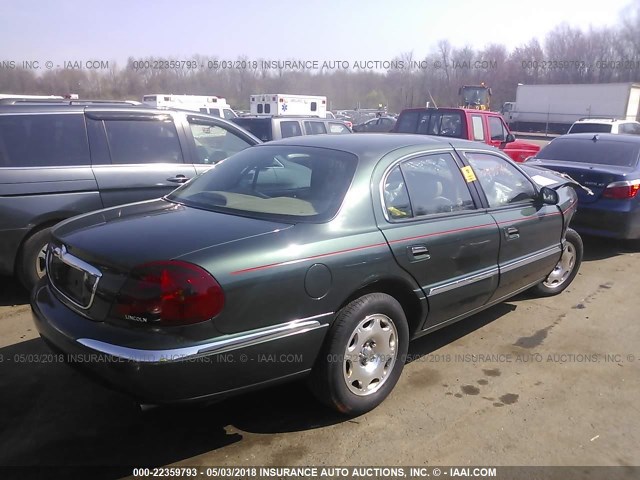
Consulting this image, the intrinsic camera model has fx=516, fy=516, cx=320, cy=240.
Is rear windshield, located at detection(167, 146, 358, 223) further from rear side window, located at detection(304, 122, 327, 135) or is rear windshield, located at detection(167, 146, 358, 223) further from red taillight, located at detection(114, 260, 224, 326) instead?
rear side window, located at detection(304, 122, 327, 135)

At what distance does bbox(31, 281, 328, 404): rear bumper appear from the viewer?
2.30 meters

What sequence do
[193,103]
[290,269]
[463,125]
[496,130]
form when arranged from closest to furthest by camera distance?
[290,269], [463,125], [496,130], [193,103]

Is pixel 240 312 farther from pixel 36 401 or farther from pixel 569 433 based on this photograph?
pixel 569 433

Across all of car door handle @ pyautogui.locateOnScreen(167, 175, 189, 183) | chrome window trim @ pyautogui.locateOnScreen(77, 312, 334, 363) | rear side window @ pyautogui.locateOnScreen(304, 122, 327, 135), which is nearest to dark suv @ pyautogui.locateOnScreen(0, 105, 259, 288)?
car door handle @ pyautogui.locateOnScreen(167, 175, 189, 183)

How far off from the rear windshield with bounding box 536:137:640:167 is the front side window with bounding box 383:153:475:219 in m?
4.39

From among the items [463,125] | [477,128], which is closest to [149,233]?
[463,125]

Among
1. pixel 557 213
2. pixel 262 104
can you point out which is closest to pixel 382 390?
pixel 557 213

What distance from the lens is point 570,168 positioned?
698cm

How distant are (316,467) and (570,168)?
593 cm

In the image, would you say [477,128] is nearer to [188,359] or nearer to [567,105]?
[188,359]

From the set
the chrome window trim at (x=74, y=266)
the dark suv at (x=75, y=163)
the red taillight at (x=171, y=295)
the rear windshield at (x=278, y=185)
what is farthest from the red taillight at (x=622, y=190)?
the chrome window trim at (x=74, y=266)

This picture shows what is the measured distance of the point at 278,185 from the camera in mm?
3479

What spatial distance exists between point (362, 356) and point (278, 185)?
1260 mm

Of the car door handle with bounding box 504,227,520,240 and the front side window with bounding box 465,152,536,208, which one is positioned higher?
the front side window with bounding box 465,152,536,208
